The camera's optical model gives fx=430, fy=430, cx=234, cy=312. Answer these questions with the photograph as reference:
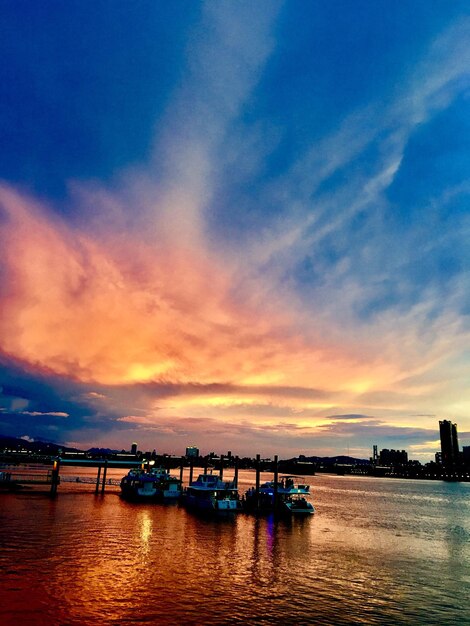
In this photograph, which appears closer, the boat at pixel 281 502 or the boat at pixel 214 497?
the boat at pixel 214 497

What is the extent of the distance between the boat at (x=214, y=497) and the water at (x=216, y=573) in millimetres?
7696

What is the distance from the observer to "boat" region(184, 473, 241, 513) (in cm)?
7081

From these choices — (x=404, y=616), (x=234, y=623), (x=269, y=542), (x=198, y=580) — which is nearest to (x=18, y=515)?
(x=269, y=542)

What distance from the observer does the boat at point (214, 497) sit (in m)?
70.8

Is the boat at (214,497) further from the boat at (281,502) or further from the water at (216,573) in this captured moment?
the water at (216,573)

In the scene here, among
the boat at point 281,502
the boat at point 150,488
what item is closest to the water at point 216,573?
the boat at point 281,502

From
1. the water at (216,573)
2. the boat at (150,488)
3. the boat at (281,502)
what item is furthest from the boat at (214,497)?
the boat at (150,488)

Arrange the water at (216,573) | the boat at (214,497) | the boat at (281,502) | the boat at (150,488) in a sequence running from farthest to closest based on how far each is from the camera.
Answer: the boat at (150,488) → the boat at (281,502) → the boat at (214,497) → the water at (216,573)

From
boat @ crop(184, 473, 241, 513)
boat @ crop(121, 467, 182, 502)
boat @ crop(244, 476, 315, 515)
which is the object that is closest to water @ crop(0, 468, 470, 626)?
boat @ crop(184, 473, 241, 513)

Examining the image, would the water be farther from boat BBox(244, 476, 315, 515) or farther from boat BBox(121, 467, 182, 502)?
boat BBox(121, 467, 182, 502)

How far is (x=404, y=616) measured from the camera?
86.6 ft

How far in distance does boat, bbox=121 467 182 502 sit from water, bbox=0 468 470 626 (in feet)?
89.0

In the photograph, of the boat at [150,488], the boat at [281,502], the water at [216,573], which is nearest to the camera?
the water at [216,573]

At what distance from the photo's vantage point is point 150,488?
90.7m
